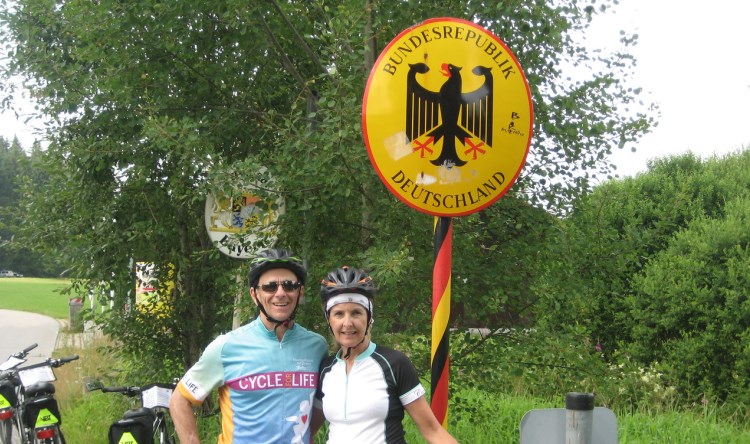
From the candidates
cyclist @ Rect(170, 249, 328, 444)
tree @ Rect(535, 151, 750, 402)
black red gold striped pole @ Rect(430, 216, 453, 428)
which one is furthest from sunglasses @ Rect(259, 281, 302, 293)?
tree @ Rect(535, 151, 750, 402)

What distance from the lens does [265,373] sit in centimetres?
361

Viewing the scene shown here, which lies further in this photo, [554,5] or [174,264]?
[174,264]

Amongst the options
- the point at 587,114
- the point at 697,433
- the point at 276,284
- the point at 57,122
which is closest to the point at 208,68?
the point at 57,122

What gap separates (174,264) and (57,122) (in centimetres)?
158

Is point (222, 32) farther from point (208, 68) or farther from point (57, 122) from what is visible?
point (57, 122)

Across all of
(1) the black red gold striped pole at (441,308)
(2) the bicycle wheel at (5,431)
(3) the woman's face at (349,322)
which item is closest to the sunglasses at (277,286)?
(3) the woman's face at (349,322)

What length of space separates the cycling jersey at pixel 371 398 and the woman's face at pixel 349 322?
0.08 metres

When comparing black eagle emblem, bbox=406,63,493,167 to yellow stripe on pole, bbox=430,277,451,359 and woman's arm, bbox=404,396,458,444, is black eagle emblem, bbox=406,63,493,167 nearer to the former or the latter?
yellow stripe on pole, bbox=430,277,451,359

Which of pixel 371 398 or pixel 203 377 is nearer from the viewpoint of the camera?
pixel 371 398

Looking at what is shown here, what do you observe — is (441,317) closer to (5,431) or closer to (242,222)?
(242,222)

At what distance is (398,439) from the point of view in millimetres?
3412

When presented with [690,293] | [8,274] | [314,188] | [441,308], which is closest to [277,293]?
[441,308]

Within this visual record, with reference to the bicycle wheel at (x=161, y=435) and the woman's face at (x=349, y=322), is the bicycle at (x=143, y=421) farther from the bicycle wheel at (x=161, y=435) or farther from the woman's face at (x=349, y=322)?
the woman's face at (x=349, y=322)

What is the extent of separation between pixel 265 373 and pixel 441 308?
0.99 m
